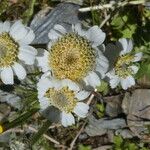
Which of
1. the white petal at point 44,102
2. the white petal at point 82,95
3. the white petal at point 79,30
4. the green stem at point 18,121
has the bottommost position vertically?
the green stem at point 18,121

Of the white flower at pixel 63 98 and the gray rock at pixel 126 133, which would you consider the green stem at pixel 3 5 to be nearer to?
the white flower at pixel 63 98

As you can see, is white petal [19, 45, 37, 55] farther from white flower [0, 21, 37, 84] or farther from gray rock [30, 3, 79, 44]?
gray rock [30, 3, 79, 44]

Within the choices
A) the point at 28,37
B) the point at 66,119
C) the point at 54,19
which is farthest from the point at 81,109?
the point at 54,19

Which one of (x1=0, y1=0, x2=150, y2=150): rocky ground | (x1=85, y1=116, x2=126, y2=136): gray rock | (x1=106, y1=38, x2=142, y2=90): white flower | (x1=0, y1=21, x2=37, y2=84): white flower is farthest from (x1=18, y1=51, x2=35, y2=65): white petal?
(x1=85, y1=116, x2=126, y2=136): gray rock

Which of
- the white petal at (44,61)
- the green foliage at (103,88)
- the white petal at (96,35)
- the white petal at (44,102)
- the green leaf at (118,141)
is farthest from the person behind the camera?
the green leaf at (118,141)

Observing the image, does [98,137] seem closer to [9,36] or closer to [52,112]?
[52,112]

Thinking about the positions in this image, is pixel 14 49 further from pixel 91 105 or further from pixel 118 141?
pixel 118 141

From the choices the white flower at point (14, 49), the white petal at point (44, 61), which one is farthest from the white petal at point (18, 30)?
the white petal at point (44, 61)

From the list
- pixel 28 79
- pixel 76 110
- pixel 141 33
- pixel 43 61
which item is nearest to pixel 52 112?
pixel 76 110
